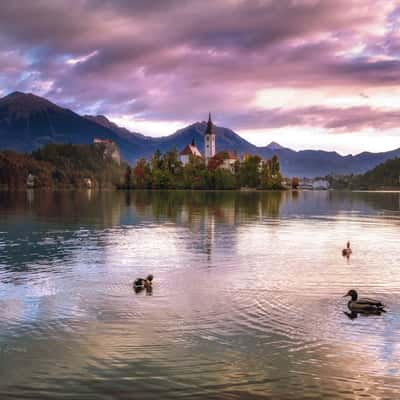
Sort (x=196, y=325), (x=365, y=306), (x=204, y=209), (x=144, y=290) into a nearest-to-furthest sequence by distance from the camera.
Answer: (x=196, y=325)
(x=365, y=306)
(x=144, y=290)
(x=204, y=209)

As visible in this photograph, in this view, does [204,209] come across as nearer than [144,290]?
No

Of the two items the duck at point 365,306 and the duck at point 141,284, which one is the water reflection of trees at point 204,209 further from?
the duck at point 365,306

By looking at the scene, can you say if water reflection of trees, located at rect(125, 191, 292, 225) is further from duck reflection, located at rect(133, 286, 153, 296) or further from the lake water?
duck reflection, located at rect(133, 286, 153, 296)

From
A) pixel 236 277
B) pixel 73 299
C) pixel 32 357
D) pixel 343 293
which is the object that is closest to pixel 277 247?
pixel 236 277

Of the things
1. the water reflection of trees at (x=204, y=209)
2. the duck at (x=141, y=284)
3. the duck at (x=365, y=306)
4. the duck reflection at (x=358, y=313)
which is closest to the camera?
the duck reflection at (x=358, y=313)

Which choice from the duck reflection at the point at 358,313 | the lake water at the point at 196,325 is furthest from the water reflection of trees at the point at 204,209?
the duck reflection at the point at 358,313

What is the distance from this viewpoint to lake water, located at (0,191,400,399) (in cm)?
1251

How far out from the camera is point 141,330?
16.6 metres

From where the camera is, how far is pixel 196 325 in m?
17.2

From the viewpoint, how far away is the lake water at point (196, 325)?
12.5m

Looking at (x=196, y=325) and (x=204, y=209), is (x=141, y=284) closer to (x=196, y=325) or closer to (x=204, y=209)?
(x=196, y=325)

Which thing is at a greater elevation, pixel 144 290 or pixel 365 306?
pixel 365 306

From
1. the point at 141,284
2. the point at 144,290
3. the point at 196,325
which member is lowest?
the point at 196,325

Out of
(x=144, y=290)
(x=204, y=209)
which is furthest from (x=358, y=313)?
(x=204, y=209)
